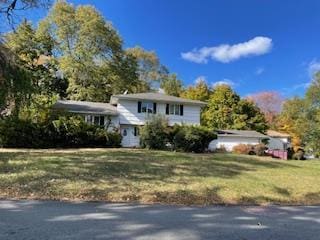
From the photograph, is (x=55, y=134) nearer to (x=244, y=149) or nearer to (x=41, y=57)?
(x=244, y=149)

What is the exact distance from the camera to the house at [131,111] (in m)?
34.2

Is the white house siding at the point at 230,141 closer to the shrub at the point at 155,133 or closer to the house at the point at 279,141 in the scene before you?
the house at the point at 279,141

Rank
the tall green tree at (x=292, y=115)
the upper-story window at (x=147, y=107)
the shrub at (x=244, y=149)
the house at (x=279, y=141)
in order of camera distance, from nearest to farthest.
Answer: the shrub at (x=244, y=149) → the upper-story window at (x=147, y=107) → the house at (x=279, y=141) → the tall green tree at (x=292, y=115)

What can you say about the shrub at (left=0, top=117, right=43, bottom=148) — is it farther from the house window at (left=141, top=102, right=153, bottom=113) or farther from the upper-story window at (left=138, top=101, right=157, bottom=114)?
the house window at (left=141, top=102, right=153, bottom=113)

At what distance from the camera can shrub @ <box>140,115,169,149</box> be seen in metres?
28.2

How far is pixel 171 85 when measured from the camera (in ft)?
206

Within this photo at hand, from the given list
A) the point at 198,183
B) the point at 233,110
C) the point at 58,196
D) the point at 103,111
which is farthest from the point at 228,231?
the point at 233,110

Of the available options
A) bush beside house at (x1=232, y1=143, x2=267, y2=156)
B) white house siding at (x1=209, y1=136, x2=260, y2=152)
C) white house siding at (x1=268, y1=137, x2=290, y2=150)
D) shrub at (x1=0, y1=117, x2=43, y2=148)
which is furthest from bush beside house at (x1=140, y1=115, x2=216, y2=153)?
white house siding at (x1=268, y1=137, x2=290, y2=150)

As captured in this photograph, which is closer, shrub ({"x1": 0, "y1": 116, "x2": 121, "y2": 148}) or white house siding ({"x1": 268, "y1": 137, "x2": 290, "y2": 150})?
shrub ({"x1": 0, "y1": 116, "x2": 121, "y2": 148})

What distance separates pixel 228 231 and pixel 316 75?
60.8 m

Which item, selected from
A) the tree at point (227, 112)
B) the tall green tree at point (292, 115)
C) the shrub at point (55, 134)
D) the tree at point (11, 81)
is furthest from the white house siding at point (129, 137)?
the tall green tree at point (292, 115)

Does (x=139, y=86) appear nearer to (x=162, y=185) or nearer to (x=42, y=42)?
(x=42, y=42)

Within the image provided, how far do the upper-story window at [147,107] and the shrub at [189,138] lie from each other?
7.25 metres

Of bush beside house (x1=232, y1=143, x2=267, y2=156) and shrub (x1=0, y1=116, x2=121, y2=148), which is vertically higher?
shrub (x1=0, y1=116, x2=121, y2=148)
